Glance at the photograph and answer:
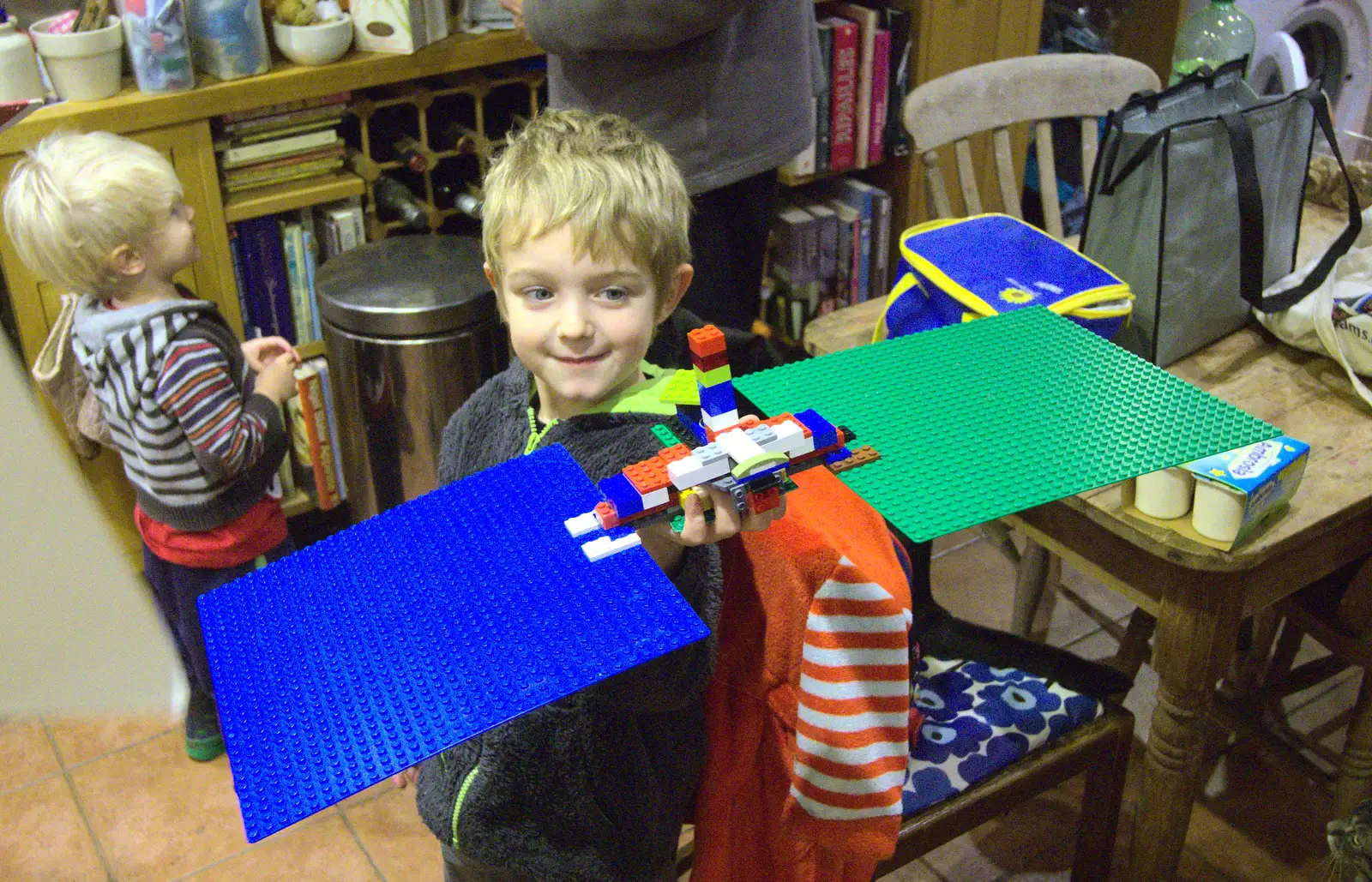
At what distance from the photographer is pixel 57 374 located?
1.91 meters

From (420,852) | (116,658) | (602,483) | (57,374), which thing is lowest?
(420,852)

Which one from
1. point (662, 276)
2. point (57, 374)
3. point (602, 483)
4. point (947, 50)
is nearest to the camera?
point (602, 483)

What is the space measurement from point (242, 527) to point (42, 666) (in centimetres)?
183

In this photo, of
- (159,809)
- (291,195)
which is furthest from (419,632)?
(291,195)

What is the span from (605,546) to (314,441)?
1838 millimetres

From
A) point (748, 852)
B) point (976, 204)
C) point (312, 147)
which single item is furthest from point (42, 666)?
point (312, 147)

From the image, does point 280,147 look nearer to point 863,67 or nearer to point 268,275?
point 268,275

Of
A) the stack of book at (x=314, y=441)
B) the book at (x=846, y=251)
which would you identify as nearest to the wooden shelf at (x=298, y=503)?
the stack of book at (x=314, y=441)

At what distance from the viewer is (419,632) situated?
0.78 metres

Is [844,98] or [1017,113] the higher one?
[1017,113]

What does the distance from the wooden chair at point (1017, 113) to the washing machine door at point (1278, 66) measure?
0.48 m

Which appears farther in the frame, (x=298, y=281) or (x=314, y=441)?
(x=314, y=441)

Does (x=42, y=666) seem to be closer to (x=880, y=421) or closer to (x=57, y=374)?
(x=880, y=421)

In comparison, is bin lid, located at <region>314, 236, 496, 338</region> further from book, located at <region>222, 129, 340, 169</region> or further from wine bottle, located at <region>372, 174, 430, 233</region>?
book, located at <region>222, 129, 340, 169</region>
